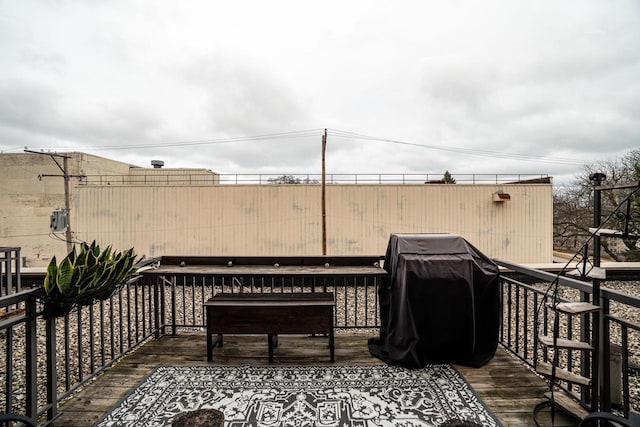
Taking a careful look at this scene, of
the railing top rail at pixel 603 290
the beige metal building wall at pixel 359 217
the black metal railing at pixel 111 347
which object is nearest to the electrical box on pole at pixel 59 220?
the beige metal building wall at pixel 359 217

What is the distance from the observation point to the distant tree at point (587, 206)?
37.1 ft

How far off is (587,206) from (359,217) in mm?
11495

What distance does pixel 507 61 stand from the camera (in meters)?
9.12

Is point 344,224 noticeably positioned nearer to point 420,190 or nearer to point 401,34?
point 420,190

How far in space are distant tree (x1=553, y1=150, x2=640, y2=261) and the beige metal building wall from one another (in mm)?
2733

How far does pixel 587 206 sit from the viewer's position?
13750 millimetres

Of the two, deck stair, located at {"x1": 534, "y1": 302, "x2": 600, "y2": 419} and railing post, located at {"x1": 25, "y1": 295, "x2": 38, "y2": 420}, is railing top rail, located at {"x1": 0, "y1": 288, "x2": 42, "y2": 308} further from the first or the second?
deck stair, located at {"x1": 534, "y1": 302, "x2": 600, "y2": 419}

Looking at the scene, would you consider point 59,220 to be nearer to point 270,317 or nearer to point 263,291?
point 263,291

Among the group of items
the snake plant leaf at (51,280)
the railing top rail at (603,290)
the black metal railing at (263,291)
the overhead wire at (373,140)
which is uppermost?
the overhead wire at (373,140)

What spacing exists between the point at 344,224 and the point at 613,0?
8536 millimetres

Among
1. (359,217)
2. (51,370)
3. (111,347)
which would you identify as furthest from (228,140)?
(51,370)

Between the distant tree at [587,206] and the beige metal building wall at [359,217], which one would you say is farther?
the distant tree at [587,206]

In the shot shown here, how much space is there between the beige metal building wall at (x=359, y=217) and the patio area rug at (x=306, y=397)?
28.2 feet

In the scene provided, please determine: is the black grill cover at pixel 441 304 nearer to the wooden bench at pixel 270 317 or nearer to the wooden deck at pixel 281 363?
the wooden deck at pixel 281 363
